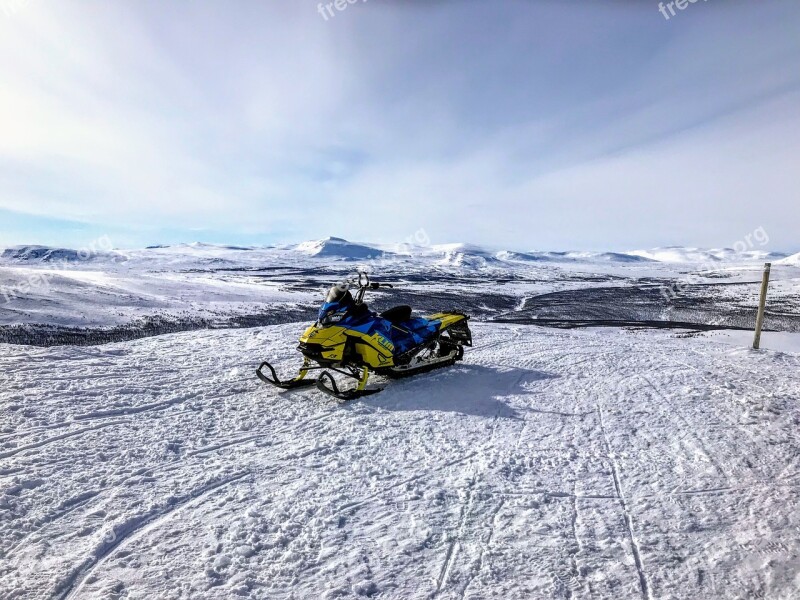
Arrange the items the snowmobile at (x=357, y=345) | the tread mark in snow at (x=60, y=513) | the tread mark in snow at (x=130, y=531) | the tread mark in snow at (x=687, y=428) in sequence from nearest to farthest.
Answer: the tread mark in snow at (x=130, y=531) → the tread mark in snow at (x=60, y=513) → the tread mark in snow at (x=687, y=428) → the snowmobile at (x=357, y=345)

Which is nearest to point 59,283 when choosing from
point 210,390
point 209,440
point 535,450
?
point 210,390

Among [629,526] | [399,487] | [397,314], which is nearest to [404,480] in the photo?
[399,487]

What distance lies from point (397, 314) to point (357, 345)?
146 cm

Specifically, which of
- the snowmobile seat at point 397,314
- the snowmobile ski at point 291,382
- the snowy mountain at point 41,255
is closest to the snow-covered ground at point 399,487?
the snowmobile ski at point 291,382

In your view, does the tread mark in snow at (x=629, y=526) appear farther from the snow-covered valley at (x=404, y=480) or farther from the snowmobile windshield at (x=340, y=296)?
the snowmobile windshield at (x=340, y=296)

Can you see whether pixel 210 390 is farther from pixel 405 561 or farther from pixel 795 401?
pixel 795 401

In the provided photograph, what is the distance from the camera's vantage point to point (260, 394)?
22.0 feet

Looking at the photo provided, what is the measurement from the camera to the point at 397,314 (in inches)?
322

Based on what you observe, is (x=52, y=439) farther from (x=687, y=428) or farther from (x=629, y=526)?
(x=687, y=428)

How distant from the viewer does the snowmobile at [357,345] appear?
22.1 ft

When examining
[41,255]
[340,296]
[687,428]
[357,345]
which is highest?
[340,296]

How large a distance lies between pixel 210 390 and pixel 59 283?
17.8 meters

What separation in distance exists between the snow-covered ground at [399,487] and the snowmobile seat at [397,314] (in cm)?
150

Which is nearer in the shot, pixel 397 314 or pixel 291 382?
pixel 291 382
